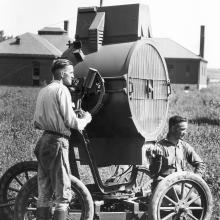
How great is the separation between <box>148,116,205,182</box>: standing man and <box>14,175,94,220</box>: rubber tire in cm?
93

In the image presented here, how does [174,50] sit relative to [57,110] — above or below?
above

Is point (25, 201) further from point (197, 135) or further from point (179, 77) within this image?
point (179, 77)

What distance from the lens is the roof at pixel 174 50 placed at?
67.6 metres

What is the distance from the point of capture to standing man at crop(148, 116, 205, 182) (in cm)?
571

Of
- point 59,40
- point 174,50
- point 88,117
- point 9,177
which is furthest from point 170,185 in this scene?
point 174,50

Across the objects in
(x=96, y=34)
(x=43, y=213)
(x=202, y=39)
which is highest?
(x=202, y=39)

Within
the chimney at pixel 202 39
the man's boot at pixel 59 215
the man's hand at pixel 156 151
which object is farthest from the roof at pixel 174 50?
the man's boot at pixel 59 215

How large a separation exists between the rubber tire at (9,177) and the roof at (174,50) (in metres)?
62.3

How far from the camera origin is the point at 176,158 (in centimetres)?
580

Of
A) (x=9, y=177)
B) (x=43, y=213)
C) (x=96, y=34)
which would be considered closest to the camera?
(x=43, y=213)

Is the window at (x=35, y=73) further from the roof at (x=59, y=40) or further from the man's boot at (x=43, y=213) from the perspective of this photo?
the man's boot at (x=43, y=213)

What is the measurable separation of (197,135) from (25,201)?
24.2ft

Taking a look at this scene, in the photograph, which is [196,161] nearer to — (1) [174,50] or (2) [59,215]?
(2) [59,215]

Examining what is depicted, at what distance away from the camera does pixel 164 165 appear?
5777 mm
